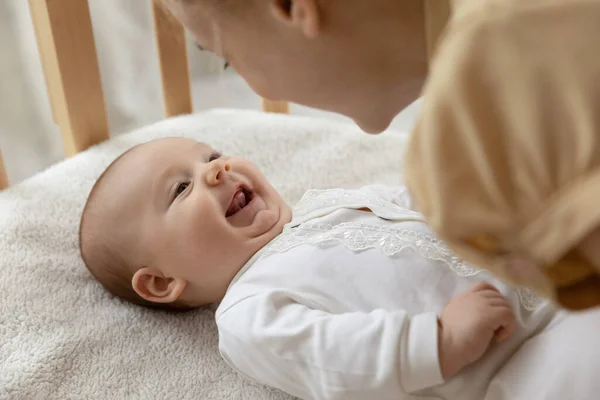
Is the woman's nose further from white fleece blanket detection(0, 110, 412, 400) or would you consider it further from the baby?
white fleece blanket detection(0, 110, 412, 400)

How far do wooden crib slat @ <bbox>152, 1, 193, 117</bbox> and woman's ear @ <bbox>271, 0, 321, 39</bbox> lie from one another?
666 mm

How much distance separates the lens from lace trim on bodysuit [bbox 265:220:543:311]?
0.81 m

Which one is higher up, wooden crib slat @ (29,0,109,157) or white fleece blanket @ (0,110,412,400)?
wooden crib slat @ (29,0,109,157)

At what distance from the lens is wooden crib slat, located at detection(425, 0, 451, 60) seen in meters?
0.47

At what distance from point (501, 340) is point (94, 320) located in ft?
1.79

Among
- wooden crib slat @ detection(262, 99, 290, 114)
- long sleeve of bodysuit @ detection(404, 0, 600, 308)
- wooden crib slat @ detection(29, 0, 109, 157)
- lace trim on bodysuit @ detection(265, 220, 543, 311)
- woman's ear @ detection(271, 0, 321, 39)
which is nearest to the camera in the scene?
long sleeve of bodysuit @ detection(404, 0, 600, 308)

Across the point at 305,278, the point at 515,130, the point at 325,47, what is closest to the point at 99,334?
the point at 305,278

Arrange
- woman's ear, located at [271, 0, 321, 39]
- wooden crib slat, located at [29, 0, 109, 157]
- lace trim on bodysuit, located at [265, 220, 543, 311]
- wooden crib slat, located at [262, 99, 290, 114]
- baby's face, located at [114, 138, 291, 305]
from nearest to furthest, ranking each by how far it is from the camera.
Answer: woman's ear, located at [271, 0, 321, 39], lace trim on bodysuit, located at [265, 220, 543, 311], baby's face, located at [114, 138, 291, 305], wooden crib slat, located at [29, 0, 109, 157], wooden crib slat, located at [262, 99, 290, 114]

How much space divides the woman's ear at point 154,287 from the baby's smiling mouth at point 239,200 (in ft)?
0.38

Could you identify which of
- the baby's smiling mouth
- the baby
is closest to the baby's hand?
the baby

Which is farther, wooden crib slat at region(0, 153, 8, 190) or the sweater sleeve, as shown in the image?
wooden crib slat at region(0, 153, 8, 190)

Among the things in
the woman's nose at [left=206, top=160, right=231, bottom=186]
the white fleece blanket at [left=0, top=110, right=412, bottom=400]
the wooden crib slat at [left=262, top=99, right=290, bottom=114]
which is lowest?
the white fleece blanket at [left=0, top=110, right=412, bottom=400]

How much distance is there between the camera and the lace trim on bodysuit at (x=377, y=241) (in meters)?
0.81

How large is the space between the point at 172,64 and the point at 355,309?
668 mm
